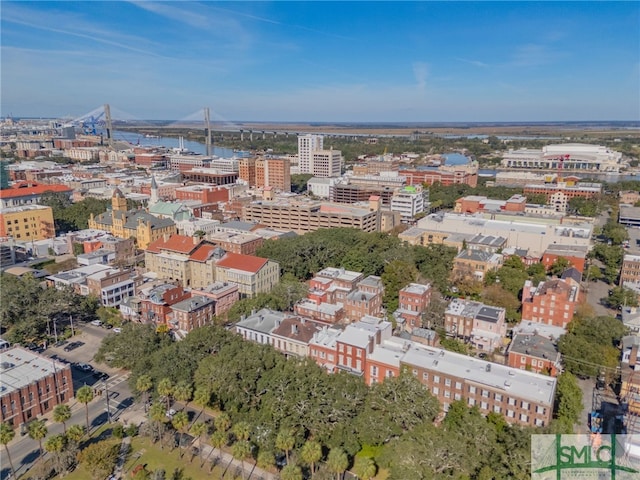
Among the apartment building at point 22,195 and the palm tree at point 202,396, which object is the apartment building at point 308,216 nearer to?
A: the apartment building at point 22,195

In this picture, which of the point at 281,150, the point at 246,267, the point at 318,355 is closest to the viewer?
the point at 318,355

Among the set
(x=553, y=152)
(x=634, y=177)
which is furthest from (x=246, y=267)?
(x=553, y=152)

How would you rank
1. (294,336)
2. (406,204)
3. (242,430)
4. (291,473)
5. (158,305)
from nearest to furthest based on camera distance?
(291,473), (242,430), (294,336), (158,305), (406,204)

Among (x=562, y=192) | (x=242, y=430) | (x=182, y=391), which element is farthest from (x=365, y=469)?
(x=562, y=192)

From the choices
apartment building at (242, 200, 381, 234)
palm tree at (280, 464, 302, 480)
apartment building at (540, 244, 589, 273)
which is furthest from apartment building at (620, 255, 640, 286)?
palm tree at (280, 464, 302, 480)

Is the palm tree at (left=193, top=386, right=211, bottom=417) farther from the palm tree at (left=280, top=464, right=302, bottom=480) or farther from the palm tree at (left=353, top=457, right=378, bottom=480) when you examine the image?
the palm tree at (left=353, top=457, right=378, bottom=480)

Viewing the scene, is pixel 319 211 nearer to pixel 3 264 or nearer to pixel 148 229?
pixel 148 229

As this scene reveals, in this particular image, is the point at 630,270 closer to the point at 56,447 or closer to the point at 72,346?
the point at 56,447
